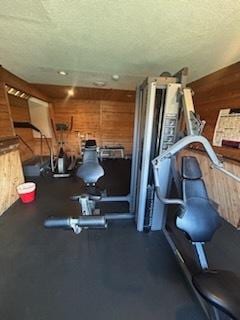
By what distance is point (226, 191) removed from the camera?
2.62m

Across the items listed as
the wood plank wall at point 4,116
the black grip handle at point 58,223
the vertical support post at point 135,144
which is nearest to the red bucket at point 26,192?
the wood plank wall at point 4,116

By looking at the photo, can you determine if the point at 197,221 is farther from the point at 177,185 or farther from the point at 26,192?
the point at 26,192

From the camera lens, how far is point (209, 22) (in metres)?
1.42

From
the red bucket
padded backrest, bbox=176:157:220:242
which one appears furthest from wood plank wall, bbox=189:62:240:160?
the red bucket

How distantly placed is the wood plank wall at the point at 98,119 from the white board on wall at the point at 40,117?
1.80ft

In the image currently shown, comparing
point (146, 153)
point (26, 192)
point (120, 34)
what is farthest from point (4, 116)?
point (146, 153)

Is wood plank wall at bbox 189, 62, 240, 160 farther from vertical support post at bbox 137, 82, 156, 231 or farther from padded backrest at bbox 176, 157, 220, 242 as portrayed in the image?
vertical support post at bbox 137, 82, 156, 231

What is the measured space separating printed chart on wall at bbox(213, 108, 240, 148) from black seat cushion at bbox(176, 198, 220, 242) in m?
1.39

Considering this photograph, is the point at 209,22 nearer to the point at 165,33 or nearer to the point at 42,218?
the point at 165,33

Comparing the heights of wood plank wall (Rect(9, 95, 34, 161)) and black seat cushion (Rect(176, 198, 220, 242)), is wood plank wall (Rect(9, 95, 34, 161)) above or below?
above

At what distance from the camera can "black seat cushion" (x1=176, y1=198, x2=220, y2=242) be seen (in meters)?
1.52

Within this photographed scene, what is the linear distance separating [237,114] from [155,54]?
1427mm

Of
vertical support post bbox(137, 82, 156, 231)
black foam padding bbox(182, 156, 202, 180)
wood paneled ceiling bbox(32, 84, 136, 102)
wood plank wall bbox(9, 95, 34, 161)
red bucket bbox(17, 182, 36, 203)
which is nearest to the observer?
black foam padding bbox(182, 156, 202, 180)

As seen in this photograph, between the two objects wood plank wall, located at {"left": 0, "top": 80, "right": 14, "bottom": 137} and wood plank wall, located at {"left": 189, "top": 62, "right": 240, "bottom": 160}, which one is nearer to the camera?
wood plank wall, located at {"left": 189, "top": 62, "right": 240, "bottom": 160}
